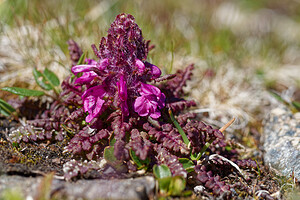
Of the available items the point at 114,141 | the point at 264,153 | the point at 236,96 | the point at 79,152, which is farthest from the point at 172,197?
the point at 236,96

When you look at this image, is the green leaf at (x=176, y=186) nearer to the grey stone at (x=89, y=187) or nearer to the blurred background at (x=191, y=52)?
the grey stone at (x=89, y=187)

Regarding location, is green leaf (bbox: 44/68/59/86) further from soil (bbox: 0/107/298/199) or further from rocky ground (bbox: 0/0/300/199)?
soil (bbox: 0/107/298/199)

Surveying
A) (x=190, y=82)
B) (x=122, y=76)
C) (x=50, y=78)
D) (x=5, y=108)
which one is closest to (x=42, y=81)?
(x=50, y=78)

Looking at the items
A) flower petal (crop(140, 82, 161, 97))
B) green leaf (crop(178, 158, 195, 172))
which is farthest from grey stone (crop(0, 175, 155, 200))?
flower petal (crop(140, 82, 161, 97))

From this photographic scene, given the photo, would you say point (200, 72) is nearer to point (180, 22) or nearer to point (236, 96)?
point (236, 96)

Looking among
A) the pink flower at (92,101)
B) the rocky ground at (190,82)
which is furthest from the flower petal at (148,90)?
the rocky ground at (190,82)

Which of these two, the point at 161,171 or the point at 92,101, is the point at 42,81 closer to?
the point at 92,101
